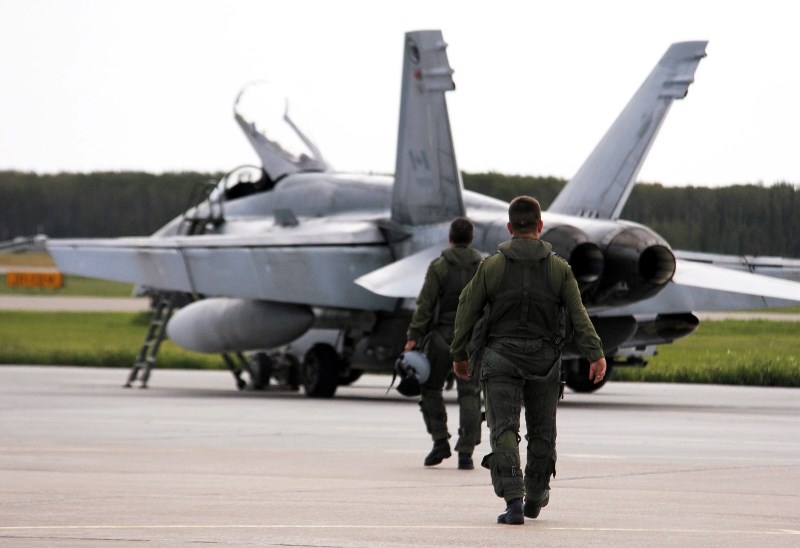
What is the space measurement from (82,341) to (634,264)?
69.9 ft

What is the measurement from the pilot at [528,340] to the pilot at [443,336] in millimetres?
3008

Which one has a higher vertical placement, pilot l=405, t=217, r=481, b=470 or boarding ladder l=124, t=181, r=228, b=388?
pilot l=405, t=217, r=481, b=470

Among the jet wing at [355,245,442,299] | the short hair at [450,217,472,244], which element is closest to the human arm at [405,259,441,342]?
the short hair at [450,217,472,244]

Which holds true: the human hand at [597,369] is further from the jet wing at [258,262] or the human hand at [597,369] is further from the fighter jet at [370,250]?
the jet wing at [258,262]

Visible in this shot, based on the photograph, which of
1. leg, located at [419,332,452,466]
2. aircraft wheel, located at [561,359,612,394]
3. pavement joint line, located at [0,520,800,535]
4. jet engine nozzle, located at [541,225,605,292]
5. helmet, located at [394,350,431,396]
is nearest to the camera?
pavement joint line, located at [0,520,800,535]

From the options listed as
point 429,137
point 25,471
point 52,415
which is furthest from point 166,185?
point 25,471

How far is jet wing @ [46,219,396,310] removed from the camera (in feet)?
72.2

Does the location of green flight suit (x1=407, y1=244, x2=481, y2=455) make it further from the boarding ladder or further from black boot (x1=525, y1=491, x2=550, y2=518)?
the boarding ladder

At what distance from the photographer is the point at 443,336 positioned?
1216 cm

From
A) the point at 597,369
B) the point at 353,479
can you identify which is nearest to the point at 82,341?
the point at 353,479

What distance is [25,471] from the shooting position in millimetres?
10656

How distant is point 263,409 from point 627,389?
27.9 feet

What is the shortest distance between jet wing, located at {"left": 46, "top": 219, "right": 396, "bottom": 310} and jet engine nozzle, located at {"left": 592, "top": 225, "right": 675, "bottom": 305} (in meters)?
4.13

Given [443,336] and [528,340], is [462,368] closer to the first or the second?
[528,340]
